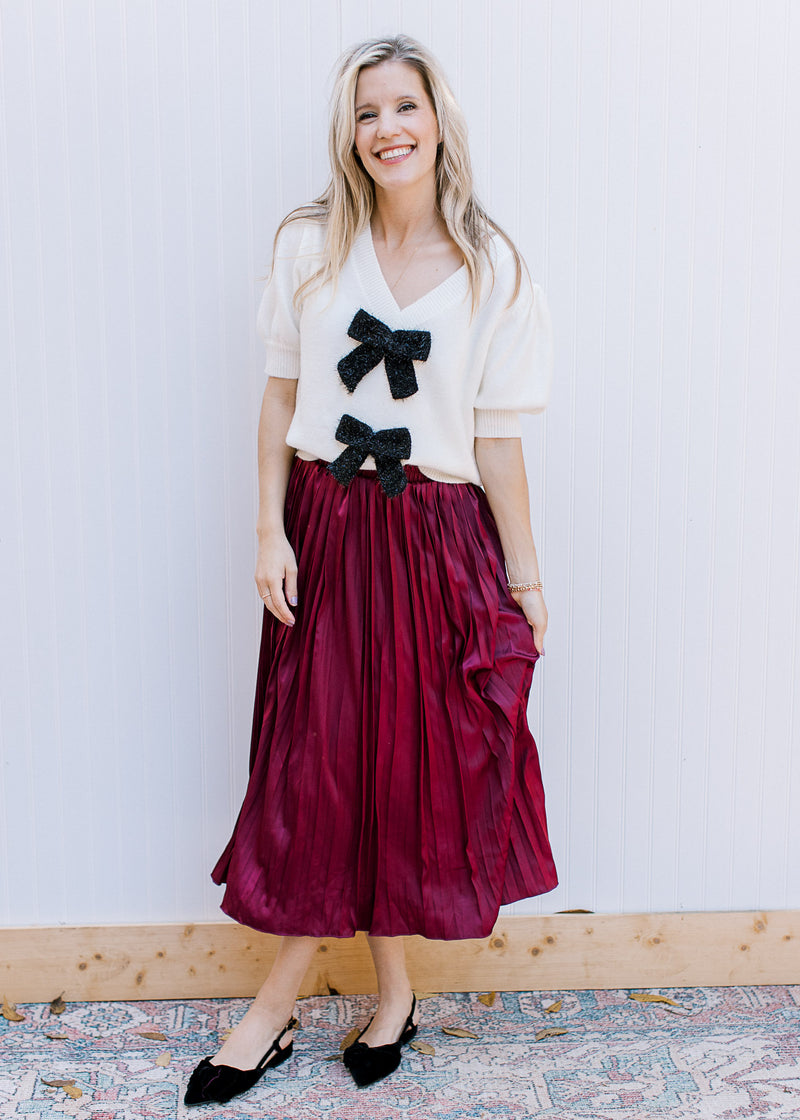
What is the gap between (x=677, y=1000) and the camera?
6.68 ft

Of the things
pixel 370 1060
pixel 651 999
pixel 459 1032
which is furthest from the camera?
pixel 651 999

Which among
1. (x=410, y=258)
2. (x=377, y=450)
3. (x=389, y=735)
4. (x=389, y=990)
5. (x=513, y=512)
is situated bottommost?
(x=389, y=990)

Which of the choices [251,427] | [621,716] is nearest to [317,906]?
[621,716]

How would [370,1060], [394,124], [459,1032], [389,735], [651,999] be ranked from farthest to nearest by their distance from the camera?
[651,999] → [459,1032] → [370,1060] → [389,735] → [394,124]

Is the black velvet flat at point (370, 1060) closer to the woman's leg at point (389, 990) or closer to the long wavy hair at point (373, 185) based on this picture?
the woman's leg at point (389, 990)

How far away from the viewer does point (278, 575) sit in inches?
67.0

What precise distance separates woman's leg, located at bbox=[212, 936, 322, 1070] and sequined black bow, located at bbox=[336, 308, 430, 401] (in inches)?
36.6

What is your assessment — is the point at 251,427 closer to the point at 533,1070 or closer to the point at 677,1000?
the point at 533,1070

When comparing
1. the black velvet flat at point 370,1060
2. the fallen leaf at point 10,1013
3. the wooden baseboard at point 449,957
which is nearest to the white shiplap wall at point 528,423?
the wooden baseboard at point 449,957

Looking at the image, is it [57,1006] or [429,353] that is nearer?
[429,353]

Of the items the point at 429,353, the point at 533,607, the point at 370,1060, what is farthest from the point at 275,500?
the point at 370,1060

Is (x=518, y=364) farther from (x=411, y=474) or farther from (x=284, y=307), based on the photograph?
(x=284, y=307)

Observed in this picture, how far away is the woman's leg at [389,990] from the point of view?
1846 millimetres

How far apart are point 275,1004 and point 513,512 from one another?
0.93 m
